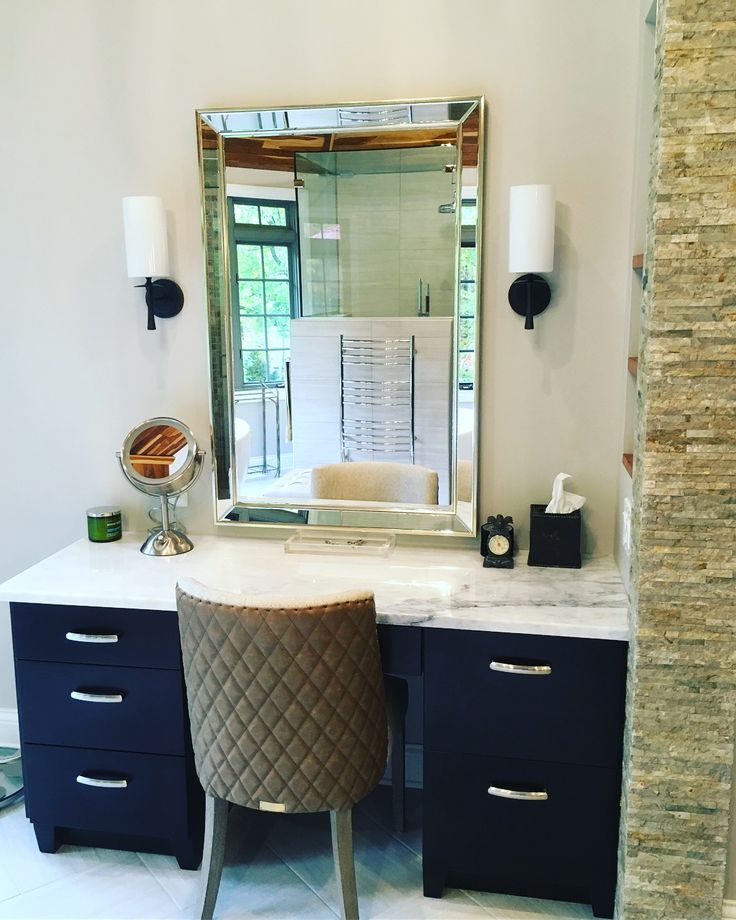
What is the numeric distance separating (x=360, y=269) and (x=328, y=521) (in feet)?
2.29

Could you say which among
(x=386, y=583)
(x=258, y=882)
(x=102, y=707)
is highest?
(x=386, y=583)

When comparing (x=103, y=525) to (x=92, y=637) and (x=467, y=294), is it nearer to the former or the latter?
(x=92, y=637)

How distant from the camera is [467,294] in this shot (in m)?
2.27

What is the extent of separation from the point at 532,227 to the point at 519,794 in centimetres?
132

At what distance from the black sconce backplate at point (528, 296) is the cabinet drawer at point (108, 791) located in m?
1.39

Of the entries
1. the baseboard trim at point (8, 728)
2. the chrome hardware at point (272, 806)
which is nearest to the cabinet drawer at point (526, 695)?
the chrome hardware at point (272, 806)

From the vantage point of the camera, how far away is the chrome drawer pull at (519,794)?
1.99m

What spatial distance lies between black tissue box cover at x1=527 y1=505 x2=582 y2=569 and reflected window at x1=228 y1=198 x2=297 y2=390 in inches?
31.1

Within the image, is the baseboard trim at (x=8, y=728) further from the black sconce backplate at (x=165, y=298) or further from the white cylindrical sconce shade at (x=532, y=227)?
the white cylindrical sconce shade at (x=532, y=227)

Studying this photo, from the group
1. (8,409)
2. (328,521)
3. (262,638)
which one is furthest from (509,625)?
(8,409)

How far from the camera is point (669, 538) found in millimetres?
1727

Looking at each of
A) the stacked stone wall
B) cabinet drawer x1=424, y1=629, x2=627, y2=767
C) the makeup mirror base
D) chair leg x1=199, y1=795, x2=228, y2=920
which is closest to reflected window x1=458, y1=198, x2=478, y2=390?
the stacked stone wall

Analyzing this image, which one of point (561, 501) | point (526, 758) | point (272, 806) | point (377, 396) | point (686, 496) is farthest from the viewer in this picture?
point (377, 396)

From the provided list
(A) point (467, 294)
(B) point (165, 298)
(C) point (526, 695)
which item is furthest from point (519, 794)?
(B) point (165, 298)
